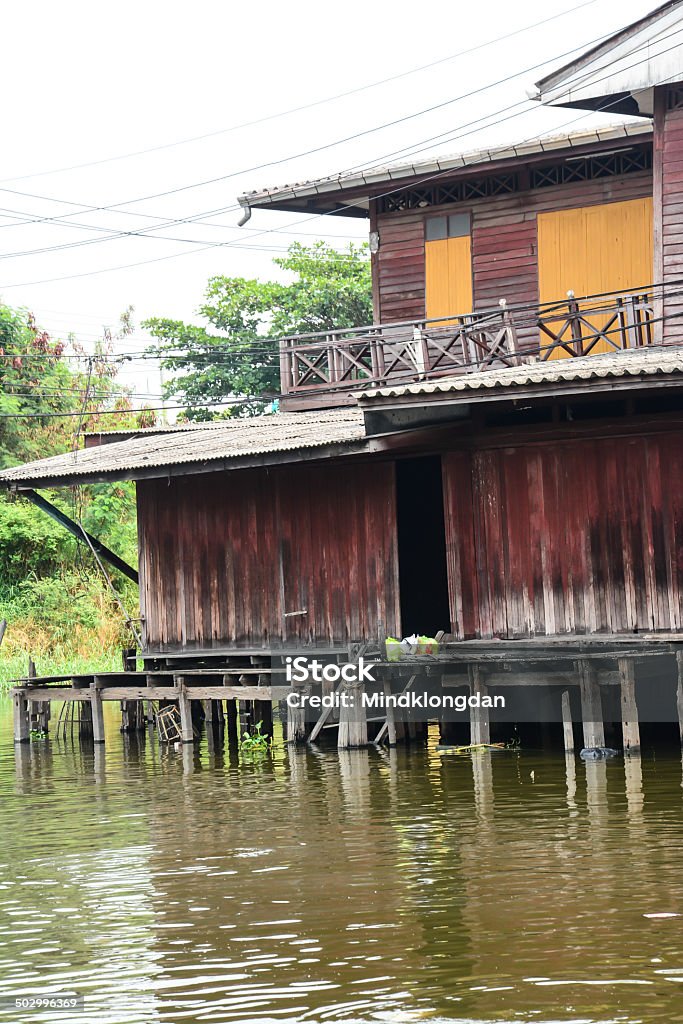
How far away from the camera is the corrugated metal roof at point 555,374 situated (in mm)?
16828

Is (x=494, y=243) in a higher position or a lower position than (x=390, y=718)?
higher

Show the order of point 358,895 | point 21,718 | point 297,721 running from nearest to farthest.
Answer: point 358,895 < point 297,721 < point 21,718

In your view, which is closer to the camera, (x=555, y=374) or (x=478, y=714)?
(x=555, y=374)

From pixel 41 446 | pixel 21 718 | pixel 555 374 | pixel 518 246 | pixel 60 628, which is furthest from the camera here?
pixel 41 446

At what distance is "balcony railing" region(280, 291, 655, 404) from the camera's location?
22.4m

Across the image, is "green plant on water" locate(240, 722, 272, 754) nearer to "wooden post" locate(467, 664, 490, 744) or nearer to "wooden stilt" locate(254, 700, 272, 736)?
"wooden stilt" locate(254, 700, 272, 736)

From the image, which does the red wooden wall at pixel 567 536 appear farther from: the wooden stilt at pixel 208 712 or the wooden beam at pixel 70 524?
the wooden beam at pixel 70 524

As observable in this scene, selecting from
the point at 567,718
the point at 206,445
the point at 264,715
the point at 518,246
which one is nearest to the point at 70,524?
the point at 206,445

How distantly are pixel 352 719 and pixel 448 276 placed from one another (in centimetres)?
933

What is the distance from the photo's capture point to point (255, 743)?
22781 millimetres

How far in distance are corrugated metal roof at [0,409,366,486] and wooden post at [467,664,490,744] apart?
136 inches

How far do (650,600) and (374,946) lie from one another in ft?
31.3

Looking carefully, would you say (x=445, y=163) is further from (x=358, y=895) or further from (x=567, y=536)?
(x=358, y=895)

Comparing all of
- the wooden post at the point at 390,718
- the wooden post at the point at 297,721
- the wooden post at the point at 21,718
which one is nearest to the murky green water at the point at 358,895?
the wooden post at the point at 390,718
